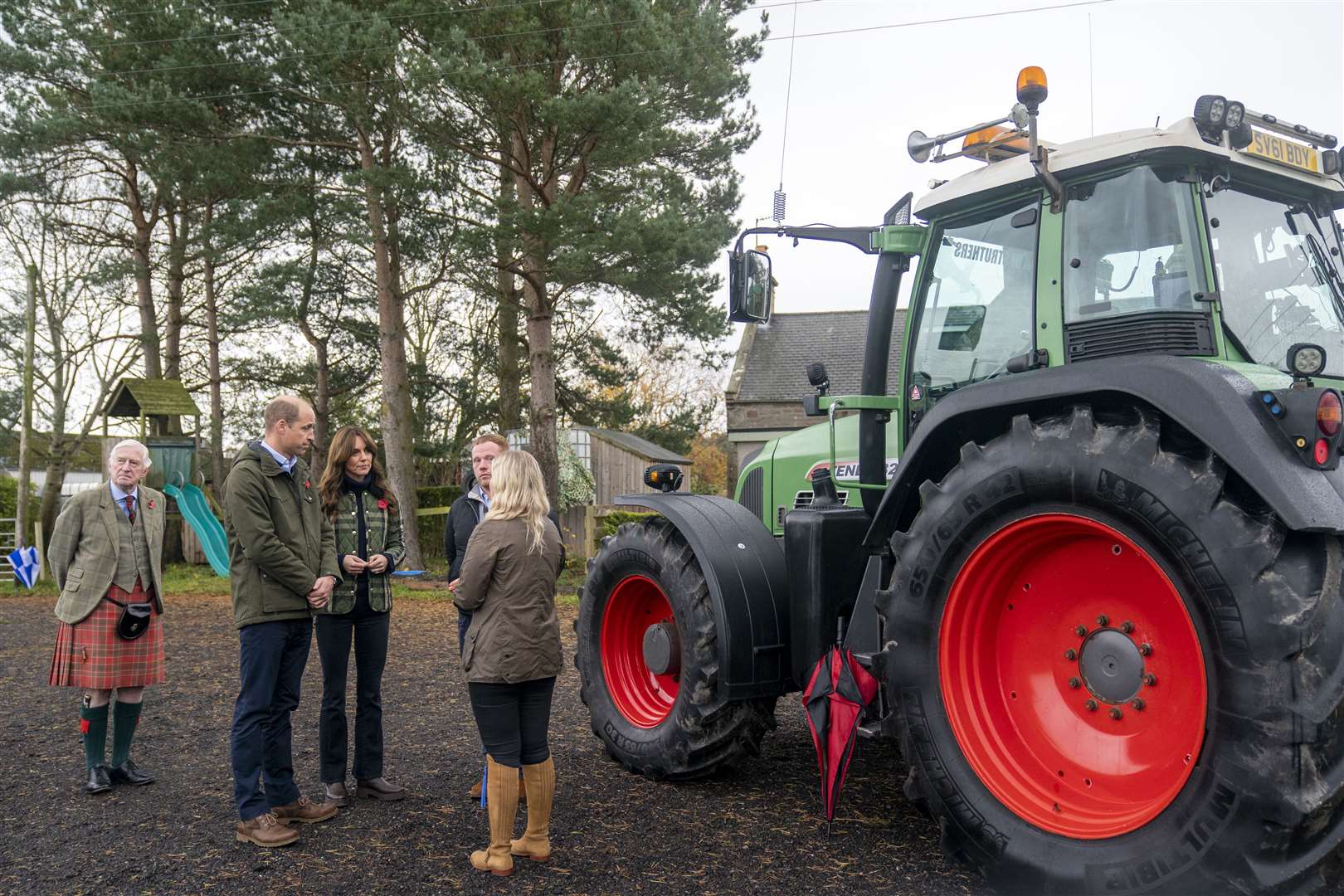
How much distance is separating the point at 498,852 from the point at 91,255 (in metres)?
19.1

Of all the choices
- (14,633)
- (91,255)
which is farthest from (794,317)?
(14,633)

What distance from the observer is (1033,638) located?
3547mm

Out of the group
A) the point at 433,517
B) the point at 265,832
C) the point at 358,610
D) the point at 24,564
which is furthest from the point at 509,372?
the point at 265,832

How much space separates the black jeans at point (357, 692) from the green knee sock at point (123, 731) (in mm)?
1172

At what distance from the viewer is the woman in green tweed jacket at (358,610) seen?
470 cm

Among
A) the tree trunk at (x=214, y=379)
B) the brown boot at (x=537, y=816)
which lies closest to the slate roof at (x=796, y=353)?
the tree trunk at (x=214, y=379)

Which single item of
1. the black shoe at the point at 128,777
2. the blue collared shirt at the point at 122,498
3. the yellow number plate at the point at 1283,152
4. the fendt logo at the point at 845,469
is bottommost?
the black shoe at the point at 128,777

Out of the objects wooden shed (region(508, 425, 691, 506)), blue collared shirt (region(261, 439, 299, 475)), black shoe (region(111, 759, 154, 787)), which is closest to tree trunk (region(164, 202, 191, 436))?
wooden shed (region(508, 425, 691, 506))

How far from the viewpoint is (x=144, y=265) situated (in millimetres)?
18781

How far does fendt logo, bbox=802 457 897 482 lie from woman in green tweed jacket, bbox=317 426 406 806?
2.09 metres

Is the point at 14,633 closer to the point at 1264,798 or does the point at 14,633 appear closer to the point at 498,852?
the point at 498,852

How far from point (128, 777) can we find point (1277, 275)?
5.53 m

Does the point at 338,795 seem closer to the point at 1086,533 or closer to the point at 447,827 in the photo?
the point at 447,827

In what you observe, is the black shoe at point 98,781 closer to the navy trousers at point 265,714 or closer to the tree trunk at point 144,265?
the navy trousers at point 265,714
